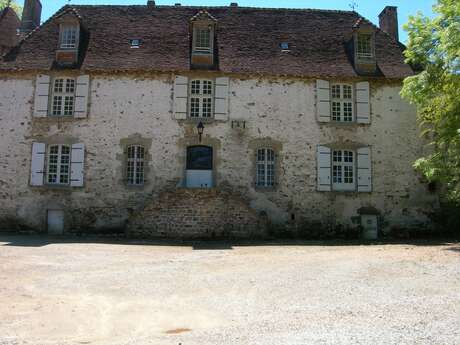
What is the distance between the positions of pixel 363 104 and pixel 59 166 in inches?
458

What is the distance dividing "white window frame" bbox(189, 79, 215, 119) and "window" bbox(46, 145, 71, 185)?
→ 4888 millimetres

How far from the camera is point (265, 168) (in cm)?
1714

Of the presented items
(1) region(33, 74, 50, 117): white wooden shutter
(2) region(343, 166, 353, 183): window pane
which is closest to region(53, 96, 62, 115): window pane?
(1) region(33, 74, 50, 117): white wooden shutter

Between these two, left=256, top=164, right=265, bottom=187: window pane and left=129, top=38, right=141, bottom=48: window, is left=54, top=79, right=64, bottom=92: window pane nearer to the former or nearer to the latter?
left=129, top=38, right=141, bottom=48: window

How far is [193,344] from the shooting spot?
4.86 meters

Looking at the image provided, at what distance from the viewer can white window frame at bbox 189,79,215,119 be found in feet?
56.5

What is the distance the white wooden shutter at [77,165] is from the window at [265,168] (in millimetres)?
6434

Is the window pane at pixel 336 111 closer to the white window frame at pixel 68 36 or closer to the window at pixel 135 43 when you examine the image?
the window at pixel 135 43

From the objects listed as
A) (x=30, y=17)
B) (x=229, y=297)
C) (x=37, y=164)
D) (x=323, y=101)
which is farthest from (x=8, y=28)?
(x=229, y=297)

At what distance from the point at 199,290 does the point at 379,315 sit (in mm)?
3024

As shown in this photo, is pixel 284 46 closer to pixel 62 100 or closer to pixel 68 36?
pixel 68 36

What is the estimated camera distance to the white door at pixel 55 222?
1653 cm

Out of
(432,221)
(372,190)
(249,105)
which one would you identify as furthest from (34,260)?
(432,221)

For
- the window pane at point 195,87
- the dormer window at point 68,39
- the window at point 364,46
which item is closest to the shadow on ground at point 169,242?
the window pane at point 195,87
